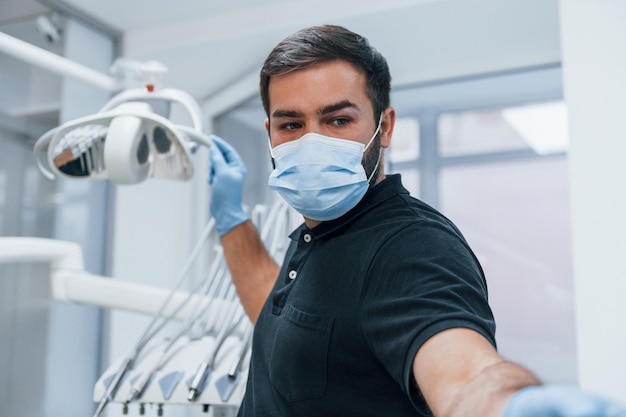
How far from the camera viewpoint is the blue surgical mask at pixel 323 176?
41.6 inches

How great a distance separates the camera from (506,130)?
4.60m

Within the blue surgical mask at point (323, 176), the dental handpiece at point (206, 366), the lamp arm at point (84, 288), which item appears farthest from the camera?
the lamp arm at point (84, 288)

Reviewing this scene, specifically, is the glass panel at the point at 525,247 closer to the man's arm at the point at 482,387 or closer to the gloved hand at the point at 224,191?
the gloved hand at the point at 224,191

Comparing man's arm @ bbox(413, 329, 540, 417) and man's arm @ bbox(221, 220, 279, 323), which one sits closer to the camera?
man's arm @ bbox(413, 329, 540, 417)

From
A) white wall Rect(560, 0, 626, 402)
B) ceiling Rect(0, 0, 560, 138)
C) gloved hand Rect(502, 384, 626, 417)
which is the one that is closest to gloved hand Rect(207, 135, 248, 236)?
white wall Rect(560, 0, 626, 402)

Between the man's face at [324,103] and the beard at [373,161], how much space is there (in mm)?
23

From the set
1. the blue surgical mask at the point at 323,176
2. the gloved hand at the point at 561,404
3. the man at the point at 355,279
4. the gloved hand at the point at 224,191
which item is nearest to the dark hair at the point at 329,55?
the man at the point at 355,279

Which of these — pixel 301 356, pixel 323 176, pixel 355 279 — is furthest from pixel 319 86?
pixel 301 356

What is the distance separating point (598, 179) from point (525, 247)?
301 centimetres

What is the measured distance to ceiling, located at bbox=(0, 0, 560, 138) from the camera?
7.77ft

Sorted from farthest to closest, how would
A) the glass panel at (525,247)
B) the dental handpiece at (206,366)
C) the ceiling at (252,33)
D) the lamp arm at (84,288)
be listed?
1. the glass panel at (525,247)
2. the ceiling at (252,33)
3. the lamp arm at (84,288)
4. the dental handpiece at (206,366)

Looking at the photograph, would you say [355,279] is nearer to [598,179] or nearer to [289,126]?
[289,126]

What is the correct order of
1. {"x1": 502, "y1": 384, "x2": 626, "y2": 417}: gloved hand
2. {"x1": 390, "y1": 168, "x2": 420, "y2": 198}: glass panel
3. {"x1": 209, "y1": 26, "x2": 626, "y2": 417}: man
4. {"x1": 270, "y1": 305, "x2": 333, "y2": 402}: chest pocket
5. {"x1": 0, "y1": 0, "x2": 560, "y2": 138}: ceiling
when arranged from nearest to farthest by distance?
1. {"x1": 502, "y1": 384, "x2": 626, "y2": 417}: gloved hand
2. {"x1": 209, "y1": 26, "x2": 626, "y2": 417}: man
3. {"x1": 270, "y1": 305, "x2": 333, "y2": 402}: chest pocket
4. {"x1": 0, "y1": 0, "x2": 560, "y2": 138}: ceiling
5. {"x1": 390, "y1": 168, "x2": 420, "y2": 198}: glass panel

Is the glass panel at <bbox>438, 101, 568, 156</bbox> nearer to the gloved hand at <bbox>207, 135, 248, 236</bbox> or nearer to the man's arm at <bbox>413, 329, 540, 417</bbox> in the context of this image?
the gloved hand at <bbox>207, 135, 248, 236</bbox>
